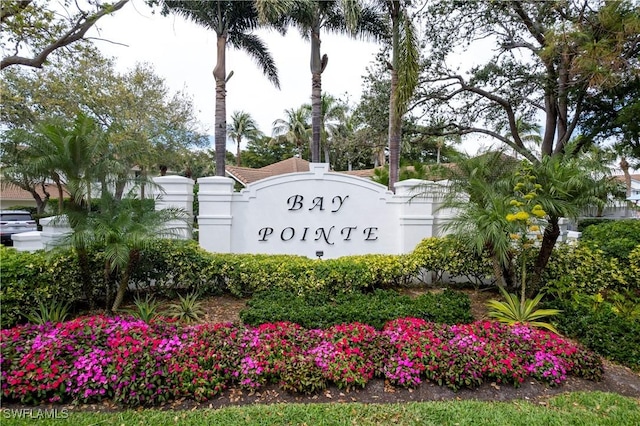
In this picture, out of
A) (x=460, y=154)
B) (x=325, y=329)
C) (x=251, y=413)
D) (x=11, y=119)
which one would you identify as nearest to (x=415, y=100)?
(x=460, y=154)

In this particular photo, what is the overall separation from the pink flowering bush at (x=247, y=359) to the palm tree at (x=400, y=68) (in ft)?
20.1

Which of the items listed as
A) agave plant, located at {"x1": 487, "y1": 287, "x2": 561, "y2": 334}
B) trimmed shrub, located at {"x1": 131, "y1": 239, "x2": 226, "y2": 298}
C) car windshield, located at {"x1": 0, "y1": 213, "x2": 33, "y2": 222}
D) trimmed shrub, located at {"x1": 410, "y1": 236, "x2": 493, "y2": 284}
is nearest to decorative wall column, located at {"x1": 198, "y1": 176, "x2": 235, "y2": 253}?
trimmed shrub, located at {"x1": 131, "y1": 239, "x2": 226, "y2": 298}

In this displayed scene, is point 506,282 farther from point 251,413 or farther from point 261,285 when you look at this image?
point 251,413

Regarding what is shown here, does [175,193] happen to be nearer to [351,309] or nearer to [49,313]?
[49,313]

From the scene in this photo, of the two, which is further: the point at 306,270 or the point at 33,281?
the point at 306,270

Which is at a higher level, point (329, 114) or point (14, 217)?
point (329, 114)

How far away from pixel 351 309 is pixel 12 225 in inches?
669

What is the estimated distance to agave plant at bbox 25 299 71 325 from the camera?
4.57 m

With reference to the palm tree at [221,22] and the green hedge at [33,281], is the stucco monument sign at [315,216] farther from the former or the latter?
the palm tree at [221,22]

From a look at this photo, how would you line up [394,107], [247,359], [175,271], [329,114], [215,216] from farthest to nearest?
[329,114]
[394,107]
[215,216]
[175,271]
[247,359]

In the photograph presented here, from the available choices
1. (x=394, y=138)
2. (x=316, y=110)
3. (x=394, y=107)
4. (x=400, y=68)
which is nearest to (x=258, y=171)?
(x=316, y=110)

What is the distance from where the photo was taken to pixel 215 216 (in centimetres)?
682

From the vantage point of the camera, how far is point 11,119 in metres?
12.7

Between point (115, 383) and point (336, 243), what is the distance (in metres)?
4.92
